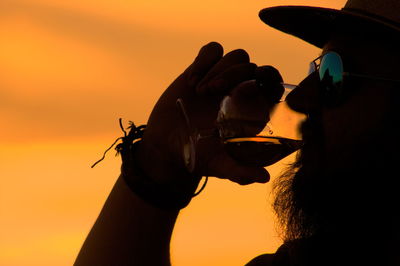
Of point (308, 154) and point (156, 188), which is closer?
point (308, 154)

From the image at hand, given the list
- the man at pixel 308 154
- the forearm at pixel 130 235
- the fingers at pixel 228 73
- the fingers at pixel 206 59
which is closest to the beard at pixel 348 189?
the man at pixel 308 154

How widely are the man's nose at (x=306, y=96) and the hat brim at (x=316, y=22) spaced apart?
0.24 meters

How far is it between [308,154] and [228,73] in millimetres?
525

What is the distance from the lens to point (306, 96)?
3.99m

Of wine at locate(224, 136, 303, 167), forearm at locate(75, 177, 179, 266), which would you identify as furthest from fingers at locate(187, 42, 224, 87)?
forearm at locate(75, 177, 179, 266)

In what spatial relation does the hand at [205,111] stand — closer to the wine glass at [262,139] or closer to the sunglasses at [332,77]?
the wine glass at [262,139]

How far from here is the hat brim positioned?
3.85 m

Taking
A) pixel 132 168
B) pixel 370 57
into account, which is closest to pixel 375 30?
pixel 370 57

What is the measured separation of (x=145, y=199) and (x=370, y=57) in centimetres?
124

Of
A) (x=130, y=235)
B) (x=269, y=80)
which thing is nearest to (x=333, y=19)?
(x=269, y=80)

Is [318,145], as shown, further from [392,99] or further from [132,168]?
[132,168]

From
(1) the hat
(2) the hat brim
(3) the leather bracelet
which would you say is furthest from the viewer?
(3) the leather bracelet

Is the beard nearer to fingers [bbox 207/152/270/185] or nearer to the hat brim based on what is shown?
fingers [bbox 207/152/270/185]

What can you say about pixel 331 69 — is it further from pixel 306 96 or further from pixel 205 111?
pixel 205 111
